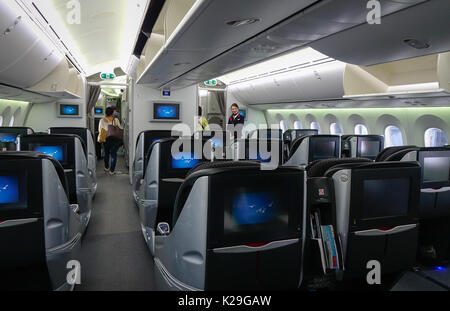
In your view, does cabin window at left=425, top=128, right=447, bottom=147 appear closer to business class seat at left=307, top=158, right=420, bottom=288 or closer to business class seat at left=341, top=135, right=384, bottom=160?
business class seat at left=341, top=135, right=384, bottom=160

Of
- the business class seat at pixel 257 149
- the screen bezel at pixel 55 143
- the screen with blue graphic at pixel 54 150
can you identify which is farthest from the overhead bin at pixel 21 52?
the business class seat at pixel 257 149

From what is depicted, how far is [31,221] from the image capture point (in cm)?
253

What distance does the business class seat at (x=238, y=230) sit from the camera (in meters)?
2.04

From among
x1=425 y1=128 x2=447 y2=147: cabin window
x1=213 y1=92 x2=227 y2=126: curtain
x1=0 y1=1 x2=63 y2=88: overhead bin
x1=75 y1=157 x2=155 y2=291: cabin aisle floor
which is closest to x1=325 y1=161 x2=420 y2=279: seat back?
x1=75 y1=157 x2=155 y2=291: cabin aisle floor

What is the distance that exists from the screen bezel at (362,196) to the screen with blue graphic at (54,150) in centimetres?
422

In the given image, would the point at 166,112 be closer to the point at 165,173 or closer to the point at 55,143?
the point at 55,143

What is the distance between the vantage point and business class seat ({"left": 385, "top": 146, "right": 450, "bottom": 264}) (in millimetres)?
3764

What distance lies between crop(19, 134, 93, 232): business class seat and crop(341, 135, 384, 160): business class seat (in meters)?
6.09

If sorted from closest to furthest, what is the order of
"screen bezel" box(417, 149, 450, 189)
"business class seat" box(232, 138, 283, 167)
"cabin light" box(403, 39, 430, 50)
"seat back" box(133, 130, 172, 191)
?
"cabin light" box(403, 39, 430, 50), "screen bezel" box(417, 149, 450, 189), "business class seat" box(232, 138, 283, 167), "seat back" box(133, 130, 172, 191)

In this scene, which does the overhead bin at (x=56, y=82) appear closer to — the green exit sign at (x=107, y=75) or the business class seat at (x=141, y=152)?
the green exit sign at (x=107, y=75)

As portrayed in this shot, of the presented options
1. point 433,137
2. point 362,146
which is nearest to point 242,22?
point 362,146

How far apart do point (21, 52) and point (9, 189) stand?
173 inches

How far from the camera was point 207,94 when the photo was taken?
1952 centimetres

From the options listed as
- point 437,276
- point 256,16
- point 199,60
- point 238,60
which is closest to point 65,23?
point 199,60
